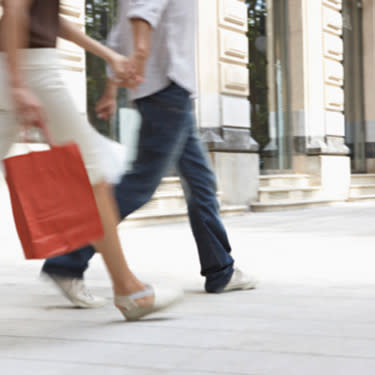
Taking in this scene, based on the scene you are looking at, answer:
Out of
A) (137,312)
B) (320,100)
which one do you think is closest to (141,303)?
(137,312)

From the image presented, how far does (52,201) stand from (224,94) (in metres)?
7.34

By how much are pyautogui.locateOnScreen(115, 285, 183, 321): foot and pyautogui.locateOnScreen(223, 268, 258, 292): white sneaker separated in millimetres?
628

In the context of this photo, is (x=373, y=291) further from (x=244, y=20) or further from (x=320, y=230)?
(x=244, y=20)

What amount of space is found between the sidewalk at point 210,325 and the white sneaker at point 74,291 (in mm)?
49

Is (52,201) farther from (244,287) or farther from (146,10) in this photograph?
(244,287)

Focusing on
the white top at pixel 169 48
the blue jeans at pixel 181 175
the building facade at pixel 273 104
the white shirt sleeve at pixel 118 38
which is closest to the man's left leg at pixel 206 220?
the blue jeans at pixel 181 175

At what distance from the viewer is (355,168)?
14.6 meters

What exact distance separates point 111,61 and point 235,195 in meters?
6.89

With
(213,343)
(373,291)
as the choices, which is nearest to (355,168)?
(373,291)

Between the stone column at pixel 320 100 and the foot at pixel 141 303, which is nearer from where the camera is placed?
the foot at pixel 141 303

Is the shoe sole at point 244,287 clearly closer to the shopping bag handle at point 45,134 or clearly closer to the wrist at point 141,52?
the wrist at point 141,52

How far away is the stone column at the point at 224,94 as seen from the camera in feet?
30.2

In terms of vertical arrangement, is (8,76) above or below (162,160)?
above

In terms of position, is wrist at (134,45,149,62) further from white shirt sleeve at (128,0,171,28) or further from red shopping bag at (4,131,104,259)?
red shopping bag at (4,131,104,259)
